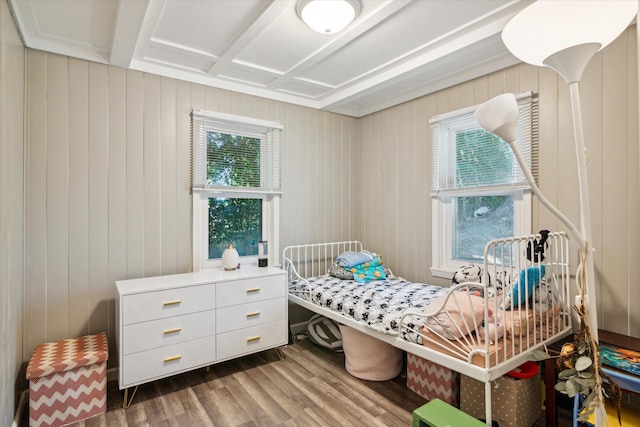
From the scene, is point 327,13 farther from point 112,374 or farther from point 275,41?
point 112,374

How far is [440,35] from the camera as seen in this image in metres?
2.40

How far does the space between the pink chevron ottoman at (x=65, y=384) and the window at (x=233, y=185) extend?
1034 millimetres

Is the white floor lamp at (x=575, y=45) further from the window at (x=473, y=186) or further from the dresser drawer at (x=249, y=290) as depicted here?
the dresser drawer at (x=249, y=290)

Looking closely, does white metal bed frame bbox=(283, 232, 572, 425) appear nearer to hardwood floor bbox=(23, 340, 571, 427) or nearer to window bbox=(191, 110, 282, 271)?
hardwood floor bbox=(23, 340, 571, 427)

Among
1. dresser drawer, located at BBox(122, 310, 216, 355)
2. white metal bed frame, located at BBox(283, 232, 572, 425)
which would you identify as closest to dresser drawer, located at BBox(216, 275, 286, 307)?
dresser drawer, located at BBox(122, 310, 216, 355)

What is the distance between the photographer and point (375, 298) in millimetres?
2658

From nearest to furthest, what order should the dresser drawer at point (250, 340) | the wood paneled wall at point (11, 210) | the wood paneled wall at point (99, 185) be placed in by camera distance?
the wood paneled wall at point (11, 210) → the wood paneled wall at point (99, 185) → the dresser drawer at point (250, 340)

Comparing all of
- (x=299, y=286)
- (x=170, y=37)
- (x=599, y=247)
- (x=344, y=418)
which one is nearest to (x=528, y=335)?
(x=599, y=247)

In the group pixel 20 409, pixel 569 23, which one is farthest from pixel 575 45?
pixel 20 409

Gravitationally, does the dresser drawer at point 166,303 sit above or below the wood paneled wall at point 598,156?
below

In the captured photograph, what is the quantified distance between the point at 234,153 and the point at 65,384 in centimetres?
213

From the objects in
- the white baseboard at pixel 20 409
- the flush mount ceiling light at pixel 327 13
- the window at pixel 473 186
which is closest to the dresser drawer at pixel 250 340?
the white baseboard at pixel 20 409

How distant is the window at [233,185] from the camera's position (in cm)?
305

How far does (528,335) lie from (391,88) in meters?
2.36
